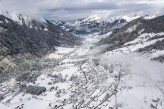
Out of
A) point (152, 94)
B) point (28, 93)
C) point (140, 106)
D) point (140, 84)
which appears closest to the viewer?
point (140, 106)

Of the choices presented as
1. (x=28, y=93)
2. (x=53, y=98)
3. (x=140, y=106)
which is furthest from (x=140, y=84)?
(x=28, y=93)

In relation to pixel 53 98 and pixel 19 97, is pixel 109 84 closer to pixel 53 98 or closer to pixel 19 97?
pixel 53 98

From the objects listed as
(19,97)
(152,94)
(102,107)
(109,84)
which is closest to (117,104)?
(102,107)

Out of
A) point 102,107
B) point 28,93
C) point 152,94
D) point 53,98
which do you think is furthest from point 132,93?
point 28,93

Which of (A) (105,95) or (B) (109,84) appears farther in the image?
(B) (109,84)

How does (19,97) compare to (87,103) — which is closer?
(87,103)

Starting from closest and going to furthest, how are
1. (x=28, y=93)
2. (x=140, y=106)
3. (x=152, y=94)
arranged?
(x=140, y=106) → (x=152, y=94) → (x=28, y=93)

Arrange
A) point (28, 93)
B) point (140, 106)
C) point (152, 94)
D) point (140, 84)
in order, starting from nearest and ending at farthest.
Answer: point (140, 106) → point (152, 94) → point (140, 84) → point (28, 93)

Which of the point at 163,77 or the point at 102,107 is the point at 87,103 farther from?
the point at 163,77
